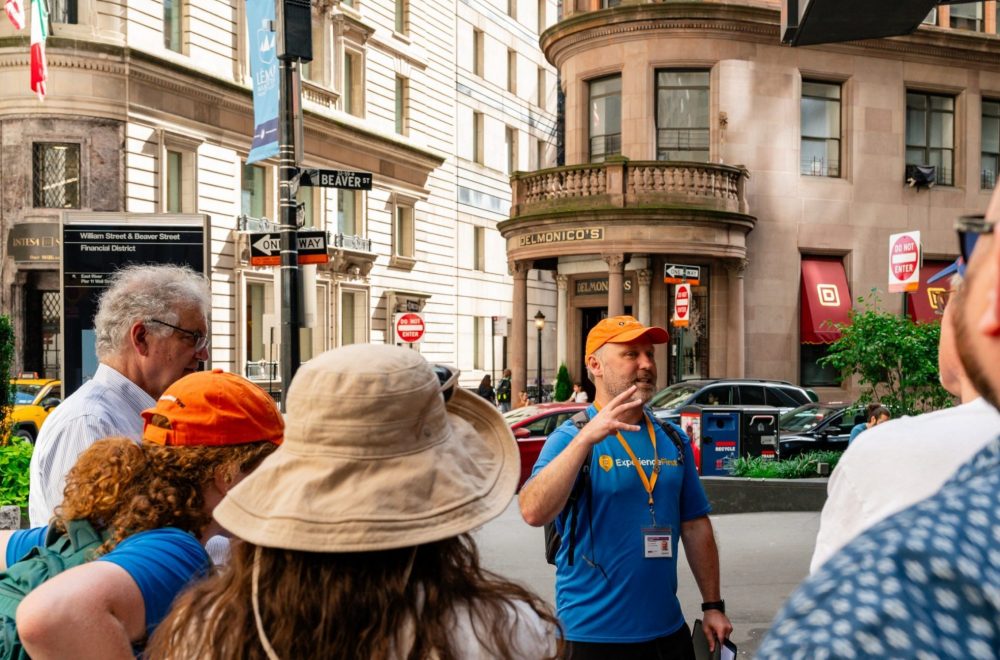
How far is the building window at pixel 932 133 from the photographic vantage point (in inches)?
1163

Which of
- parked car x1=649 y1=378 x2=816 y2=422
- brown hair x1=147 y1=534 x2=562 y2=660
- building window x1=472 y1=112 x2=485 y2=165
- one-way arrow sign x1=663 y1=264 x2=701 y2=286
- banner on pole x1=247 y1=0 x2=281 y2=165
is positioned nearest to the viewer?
brown hair x1=147 y1=534 x2=562 y2=660

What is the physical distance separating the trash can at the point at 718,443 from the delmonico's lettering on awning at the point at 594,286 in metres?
13.8

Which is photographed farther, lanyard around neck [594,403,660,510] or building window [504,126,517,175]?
building window [504,126,517,175]

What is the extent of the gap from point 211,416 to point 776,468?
40.4 ft

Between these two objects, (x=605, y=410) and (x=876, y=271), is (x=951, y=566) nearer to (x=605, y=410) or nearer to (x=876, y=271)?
(x=605, y=410)

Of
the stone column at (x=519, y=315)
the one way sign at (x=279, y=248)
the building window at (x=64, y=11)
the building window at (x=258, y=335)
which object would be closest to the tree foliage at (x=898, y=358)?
the one way sign at (x=279, y=248)

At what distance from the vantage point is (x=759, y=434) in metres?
15.2

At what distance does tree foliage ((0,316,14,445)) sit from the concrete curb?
28.0 ft

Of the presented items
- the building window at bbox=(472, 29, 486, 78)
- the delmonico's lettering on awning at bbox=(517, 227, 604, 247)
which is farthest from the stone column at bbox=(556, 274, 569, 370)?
the building window at bbox=(472, 29, 486, 78)

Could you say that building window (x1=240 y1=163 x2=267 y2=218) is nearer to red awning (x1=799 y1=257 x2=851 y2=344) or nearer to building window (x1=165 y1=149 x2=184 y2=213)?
building window (x1=165 y1=149 x2=184 y2=213)

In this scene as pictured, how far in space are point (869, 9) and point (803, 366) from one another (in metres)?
23.1

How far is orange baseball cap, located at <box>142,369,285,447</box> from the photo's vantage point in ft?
9.21

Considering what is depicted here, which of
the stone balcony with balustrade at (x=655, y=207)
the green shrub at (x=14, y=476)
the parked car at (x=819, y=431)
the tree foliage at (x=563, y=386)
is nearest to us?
the green shrub at (x=14, y=476)

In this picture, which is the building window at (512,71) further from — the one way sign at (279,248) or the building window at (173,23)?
the one way sign at (279,248)
